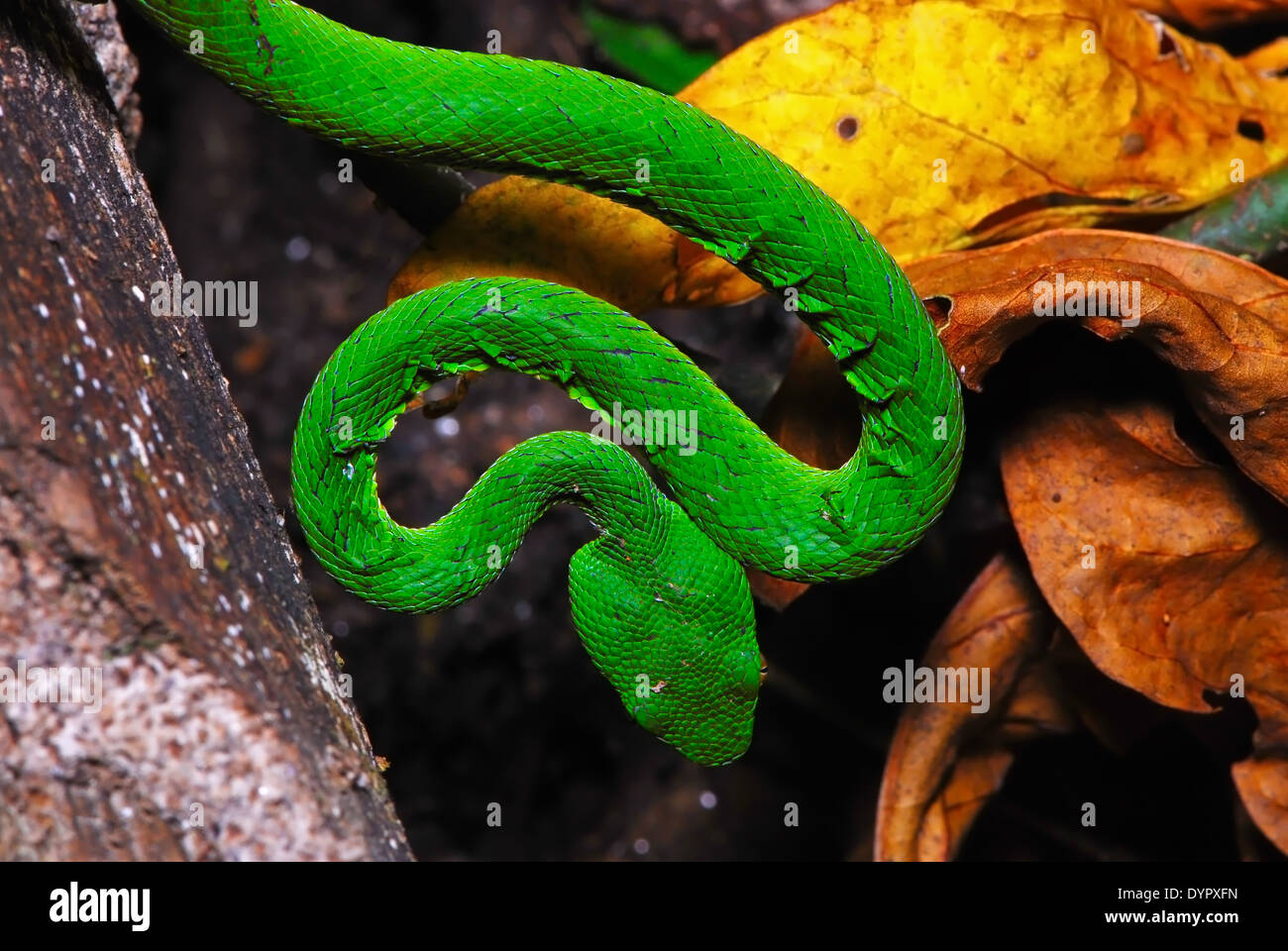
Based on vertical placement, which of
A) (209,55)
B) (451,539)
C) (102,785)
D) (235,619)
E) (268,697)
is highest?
(209,55)

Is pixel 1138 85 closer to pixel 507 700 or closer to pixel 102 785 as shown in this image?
pixel 102 785

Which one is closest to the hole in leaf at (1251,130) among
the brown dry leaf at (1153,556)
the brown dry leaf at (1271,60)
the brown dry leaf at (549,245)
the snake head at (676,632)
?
the brown dry leaf at (1271,60)

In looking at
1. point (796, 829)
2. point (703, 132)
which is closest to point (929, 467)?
point (703, 132)

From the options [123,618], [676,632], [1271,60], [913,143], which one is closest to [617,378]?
[676,632]

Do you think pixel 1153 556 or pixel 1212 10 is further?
pixel 1212 10

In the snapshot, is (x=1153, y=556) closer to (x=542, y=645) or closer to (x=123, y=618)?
(x=123, y=618)
